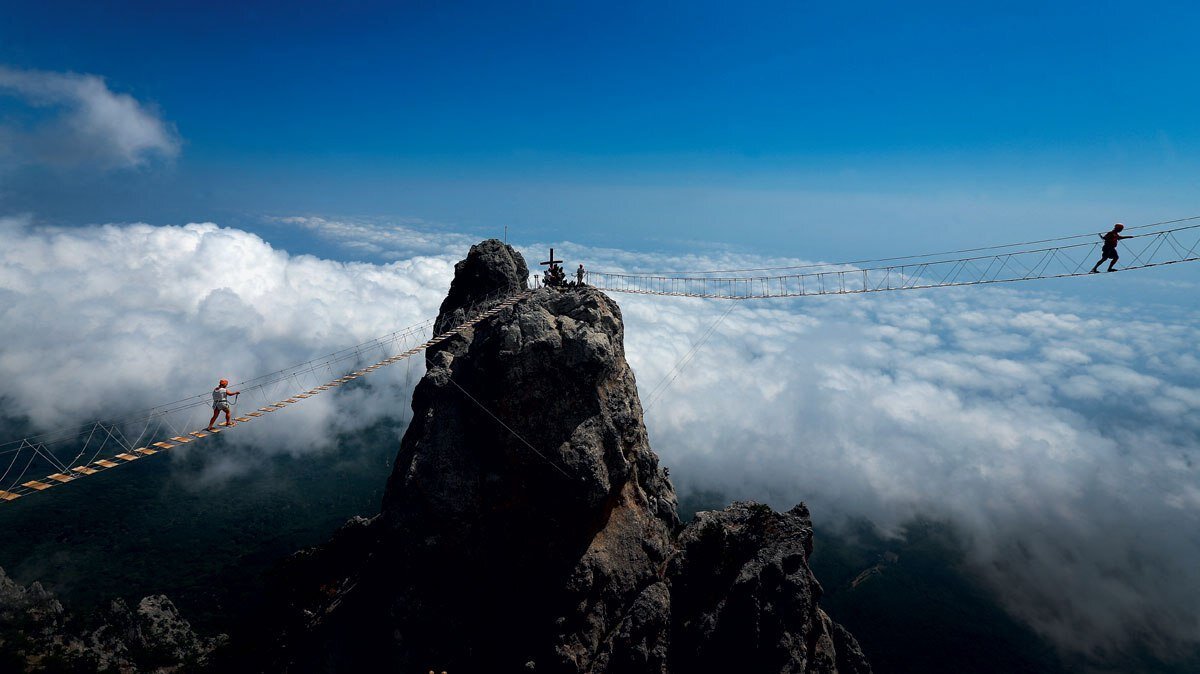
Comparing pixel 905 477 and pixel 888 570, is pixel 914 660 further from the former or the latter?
pixel 905 477

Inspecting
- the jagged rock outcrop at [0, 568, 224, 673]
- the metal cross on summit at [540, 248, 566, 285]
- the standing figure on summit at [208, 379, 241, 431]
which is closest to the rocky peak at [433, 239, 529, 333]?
the metal cross on summit at [540, 248, 566, 285]

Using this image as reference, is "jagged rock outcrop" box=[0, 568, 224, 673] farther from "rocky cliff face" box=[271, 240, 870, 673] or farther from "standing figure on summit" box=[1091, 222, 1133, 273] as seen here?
"standing figure on summit" box=[1091, 222, 1133, 273]

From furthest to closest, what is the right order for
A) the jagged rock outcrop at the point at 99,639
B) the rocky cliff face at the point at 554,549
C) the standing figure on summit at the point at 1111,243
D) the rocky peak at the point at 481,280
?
the jagged rock outcrop at the point at 99,639
the rocky peak at the point at 481,280
the rocky cliff face at the point at 554,549
the standing figure on summit at the point at 1111,243

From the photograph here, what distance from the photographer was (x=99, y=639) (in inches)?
2516

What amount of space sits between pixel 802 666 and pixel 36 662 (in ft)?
274

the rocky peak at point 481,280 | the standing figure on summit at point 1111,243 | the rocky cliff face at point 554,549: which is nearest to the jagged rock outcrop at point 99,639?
the rocky cliff face at point 554,549

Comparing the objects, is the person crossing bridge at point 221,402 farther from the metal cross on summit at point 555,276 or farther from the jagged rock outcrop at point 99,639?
the jagged rock outcrop at point 99,639

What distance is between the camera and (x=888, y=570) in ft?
384

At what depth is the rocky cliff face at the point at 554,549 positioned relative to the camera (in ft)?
107

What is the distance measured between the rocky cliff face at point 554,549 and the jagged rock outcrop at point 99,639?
4227 cm

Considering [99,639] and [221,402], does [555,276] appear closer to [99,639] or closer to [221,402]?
[221,402]

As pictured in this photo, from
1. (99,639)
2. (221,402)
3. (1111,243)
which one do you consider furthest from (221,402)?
(99,639)

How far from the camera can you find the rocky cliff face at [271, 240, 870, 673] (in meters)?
32.6

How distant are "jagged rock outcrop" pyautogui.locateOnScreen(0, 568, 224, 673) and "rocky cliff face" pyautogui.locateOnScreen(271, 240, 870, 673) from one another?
4227cm
